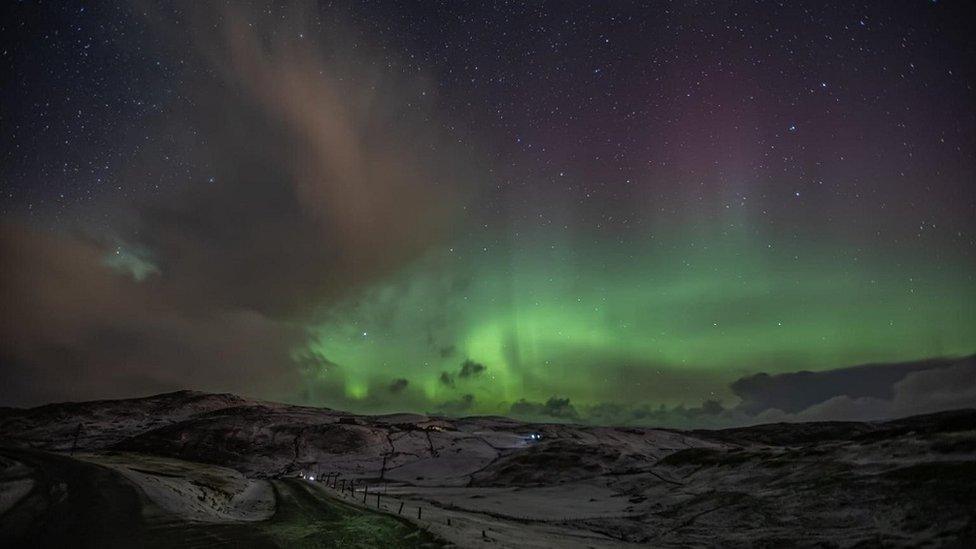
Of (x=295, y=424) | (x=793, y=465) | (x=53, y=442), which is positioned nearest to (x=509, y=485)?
(x=793, y=465)

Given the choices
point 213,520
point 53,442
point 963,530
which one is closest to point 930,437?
point 963,530

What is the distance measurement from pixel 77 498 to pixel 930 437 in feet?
191

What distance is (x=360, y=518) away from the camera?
32625 mm

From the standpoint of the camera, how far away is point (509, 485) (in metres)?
91.6

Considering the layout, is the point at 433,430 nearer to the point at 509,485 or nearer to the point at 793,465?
the point at 509,485

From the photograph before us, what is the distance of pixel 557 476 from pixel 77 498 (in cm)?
7532

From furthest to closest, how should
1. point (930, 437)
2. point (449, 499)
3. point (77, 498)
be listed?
1. point (449, 499)
2. point (930, 437)
3. point (77, 498)

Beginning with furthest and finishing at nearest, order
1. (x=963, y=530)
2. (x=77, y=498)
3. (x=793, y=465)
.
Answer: (x=793, y=465) → (x=77, y=498) → (x=963, y=530)

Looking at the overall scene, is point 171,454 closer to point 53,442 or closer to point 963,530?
point 53,442

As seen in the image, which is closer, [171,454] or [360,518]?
[360,518]

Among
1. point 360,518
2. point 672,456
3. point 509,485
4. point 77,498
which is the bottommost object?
point 509,485

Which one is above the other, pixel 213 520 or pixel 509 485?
pixel 213 520

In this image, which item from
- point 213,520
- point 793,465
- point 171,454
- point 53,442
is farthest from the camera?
point 53,442

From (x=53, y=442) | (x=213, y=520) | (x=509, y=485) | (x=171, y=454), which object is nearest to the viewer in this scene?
(x=213, y=520)
